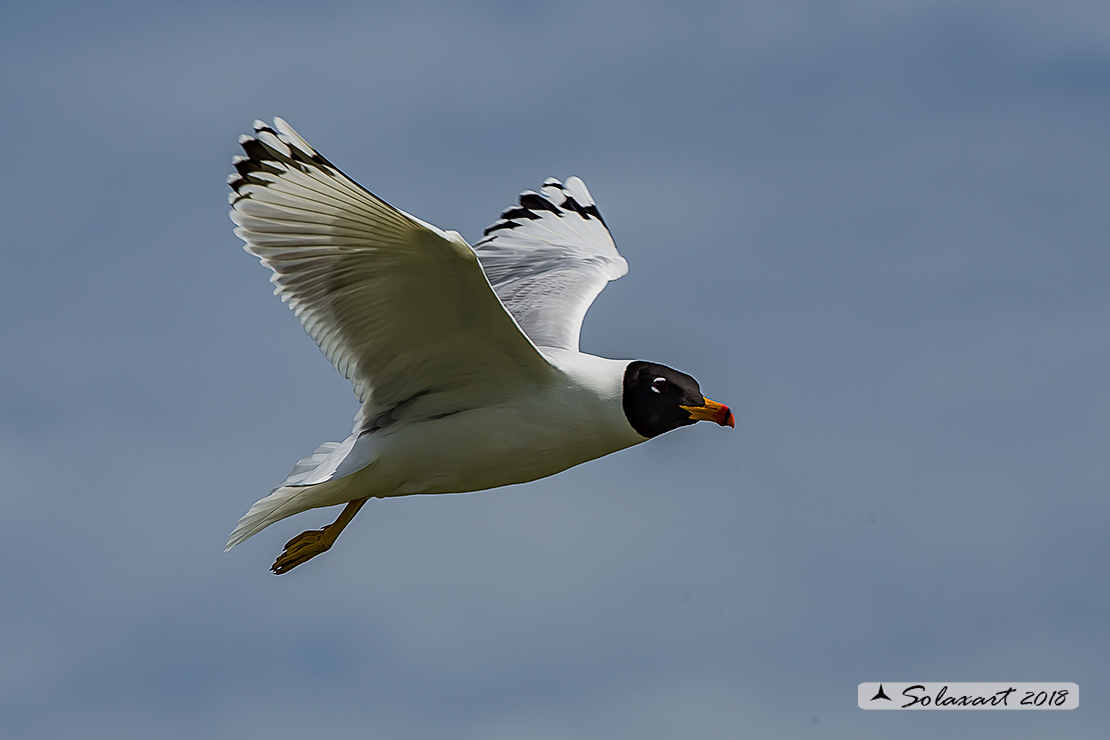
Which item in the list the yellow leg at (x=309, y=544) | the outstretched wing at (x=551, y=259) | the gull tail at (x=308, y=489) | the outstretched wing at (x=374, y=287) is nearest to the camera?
the outstretched wing at (x=374, y=287)

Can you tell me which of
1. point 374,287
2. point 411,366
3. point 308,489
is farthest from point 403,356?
point 308,489

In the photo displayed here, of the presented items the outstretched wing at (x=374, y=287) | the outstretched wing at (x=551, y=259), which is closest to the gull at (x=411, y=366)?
the outstretched wing at (x=374, y=287)

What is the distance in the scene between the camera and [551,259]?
502 inches

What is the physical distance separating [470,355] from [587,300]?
8.77 feet

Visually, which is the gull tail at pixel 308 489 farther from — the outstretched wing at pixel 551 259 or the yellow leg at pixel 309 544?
the outstretched wing at pixel 551 259

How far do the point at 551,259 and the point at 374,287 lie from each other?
3.99 m

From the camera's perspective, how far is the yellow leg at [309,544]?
1063 cm

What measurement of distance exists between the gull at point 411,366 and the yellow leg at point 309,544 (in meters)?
0.29

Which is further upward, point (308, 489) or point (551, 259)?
point (551, 259)

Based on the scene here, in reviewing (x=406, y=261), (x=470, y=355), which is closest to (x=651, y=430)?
(x=470, y=355)

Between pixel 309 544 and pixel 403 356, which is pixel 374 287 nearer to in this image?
pixel 403 356

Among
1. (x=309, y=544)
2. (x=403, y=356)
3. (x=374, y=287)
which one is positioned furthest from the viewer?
(x=309, y=544)

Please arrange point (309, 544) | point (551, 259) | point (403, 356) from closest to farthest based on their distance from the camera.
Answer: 1. point (403, 356)
2. point (309, 544)
3. point (551, 259)

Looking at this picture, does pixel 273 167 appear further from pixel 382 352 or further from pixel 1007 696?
pixel 1007 696
